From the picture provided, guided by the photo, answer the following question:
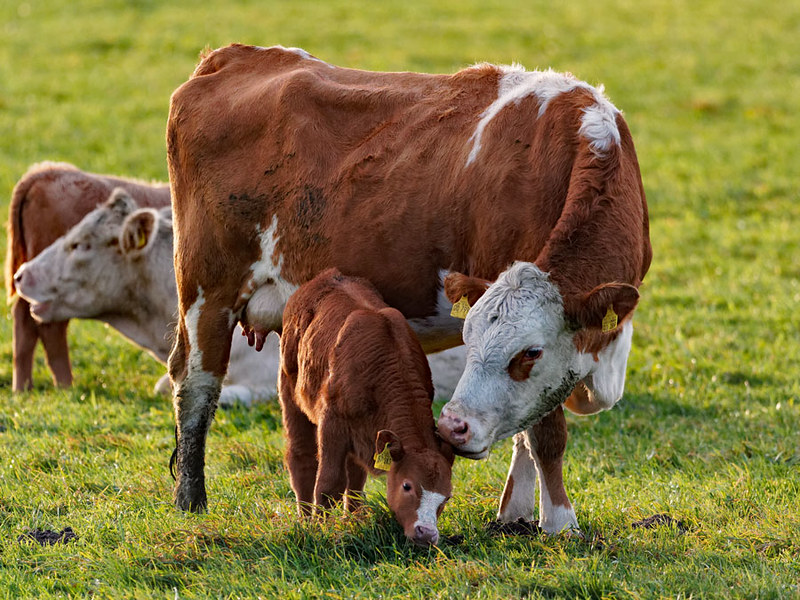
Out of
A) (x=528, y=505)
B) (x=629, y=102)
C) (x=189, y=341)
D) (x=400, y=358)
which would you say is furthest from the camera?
(x=629, y=102)

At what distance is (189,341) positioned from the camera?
729cm

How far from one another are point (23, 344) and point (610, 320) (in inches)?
266

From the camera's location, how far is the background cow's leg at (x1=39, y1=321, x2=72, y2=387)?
1036 cm

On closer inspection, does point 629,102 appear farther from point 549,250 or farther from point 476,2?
point 549,250

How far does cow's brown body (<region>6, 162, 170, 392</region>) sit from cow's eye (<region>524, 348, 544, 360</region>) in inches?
248

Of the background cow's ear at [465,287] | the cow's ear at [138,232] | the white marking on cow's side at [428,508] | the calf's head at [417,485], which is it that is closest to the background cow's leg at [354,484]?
the calf's head at [417,485]

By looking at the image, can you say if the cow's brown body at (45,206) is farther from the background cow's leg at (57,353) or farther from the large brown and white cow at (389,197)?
the large brown and white cow at (389,197)

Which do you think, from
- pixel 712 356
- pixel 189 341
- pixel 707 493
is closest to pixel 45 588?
pixel 189 341

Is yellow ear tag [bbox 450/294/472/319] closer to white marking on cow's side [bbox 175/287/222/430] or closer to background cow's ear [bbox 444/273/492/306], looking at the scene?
background cow's ear [bbox 444/273/492/306]

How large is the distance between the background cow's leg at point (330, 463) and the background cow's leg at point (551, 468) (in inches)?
38.0

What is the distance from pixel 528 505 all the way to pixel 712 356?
458cm

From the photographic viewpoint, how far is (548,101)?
233 inches

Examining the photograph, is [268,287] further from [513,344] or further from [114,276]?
[114,276]

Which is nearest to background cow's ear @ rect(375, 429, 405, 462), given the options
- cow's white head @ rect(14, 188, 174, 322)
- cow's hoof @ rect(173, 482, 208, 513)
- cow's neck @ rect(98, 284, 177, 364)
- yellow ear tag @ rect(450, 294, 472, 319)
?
yellow ear tag @ rect(450, 294, 472, 319)
